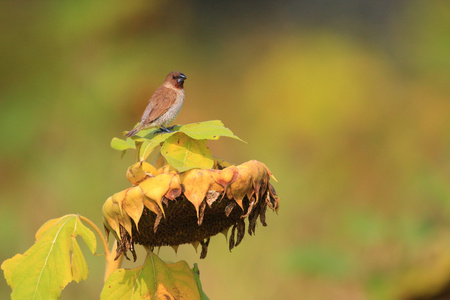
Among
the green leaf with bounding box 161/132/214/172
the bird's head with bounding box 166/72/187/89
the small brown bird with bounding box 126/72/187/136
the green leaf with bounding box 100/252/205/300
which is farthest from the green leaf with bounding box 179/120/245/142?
the bird's head with bounding box 166/72/187/89

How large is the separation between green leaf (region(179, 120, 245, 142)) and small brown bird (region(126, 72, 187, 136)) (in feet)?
1.49

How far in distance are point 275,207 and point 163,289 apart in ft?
0.63

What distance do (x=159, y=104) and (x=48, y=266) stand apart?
1.91 feet

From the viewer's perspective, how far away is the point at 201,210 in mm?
629

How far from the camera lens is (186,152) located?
0.67 metres

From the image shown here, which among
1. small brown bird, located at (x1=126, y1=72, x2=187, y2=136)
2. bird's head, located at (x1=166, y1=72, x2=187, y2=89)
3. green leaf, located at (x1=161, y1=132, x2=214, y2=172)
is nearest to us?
green leaf, located at (x1=161, y1=132, x2=214, y2=172)

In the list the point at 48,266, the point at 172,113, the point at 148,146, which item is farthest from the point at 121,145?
the point at 172,113

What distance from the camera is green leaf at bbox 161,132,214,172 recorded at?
0.65 m

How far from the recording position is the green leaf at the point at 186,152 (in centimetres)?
65

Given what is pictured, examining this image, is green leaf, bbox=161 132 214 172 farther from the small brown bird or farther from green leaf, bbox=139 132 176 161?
the small brown bird

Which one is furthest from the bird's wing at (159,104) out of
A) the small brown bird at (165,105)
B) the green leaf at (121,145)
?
the green leaf at (121,145)

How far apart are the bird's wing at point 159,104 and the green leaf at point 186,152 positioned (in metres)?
0.46

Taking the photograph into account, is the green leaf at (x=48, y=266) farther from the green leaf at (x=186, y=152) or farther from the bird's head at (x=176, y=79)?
the bird's head at (x=176, y=79)

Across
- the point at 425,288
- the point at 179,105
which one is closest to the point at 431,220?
the point at 425,288
